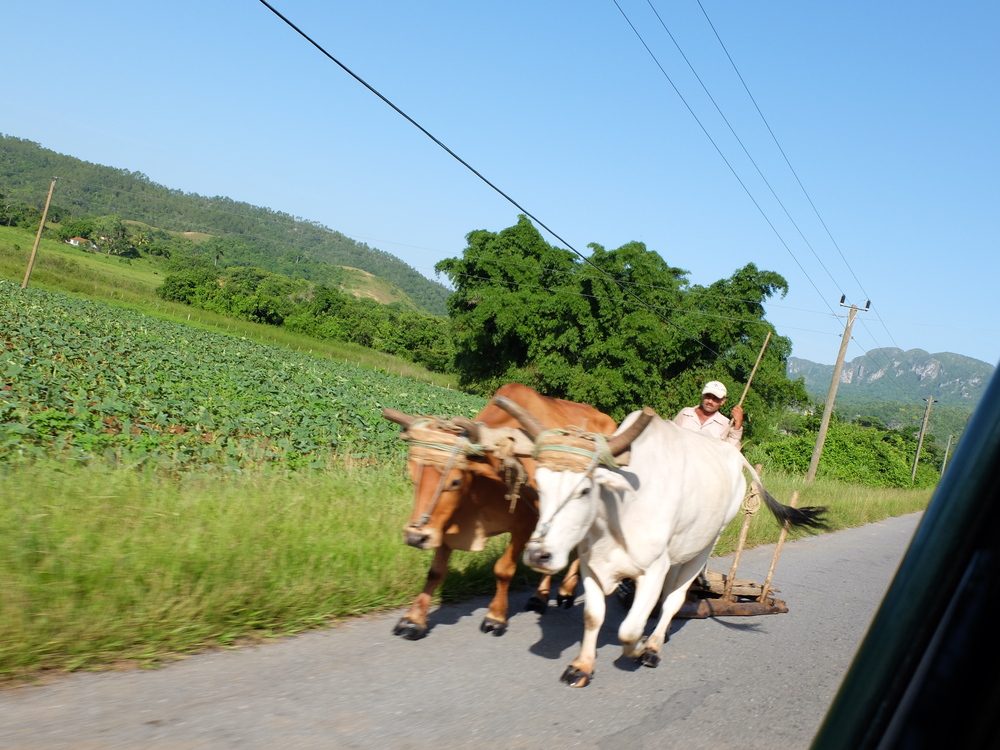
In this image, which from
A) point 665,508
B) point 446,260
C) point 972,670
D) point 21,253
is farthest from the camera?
point 21,253

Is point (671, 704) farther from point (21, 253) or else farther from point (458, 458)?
→ point (21, 253)

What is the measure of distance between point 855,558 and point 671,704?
934 cm

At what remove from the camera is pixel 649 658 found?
5.72 metres

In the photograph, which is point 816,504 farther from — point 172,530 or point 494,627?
point 172,530

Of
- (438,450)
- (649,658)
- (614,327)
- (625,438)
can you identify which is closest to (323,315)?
(614,327)

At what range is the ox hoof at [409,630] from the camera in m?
5.50

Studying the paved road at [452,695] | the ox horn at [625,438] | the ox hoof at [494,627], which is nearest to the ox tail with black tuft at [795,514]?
the paved road at [452,695]

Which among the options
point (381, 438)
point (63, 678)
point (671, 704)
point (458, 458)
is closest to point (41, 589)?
point (63, 678)

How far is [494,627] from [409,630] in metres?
0.78

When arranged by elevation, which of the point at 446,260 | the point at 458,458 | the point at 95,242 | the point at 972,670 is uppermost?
the point at 446,260

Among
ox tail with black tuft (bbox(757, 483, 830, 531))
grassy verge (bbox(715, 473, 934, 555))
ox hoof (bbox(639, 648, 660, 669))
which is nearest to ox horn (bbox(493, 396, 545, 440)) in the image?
ox hoof (bbox(639, 648, 660, 669))

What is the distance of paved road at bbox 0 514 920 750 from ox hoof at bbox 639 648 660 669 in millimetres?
93

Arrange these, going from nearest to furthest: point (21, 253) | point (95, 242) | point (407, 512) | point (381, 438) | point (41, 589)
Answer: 1. point (41, 589)
2. point (407, 512)
3. point (381, 438)
4. point (21, 253)
5. point (95, 242)

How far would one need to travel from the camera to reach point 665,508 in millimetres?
5488
